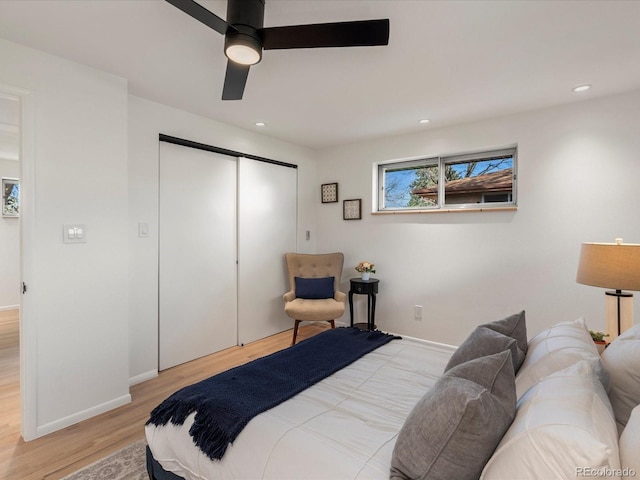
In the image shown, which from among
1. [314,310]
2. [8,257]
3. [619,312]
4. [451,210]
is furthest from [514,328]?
[8,257]

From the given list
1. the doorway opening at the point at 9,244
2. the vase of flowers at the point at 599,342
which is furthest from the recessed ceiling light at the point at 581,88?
the doorway opening at the point at 9,244

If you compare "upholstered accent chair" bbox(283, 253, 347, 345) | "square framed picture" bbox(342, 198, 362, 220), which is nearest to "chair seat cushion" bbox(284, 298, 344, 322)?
"upholstered accent chair" bbox(283, 253, 347, 345)

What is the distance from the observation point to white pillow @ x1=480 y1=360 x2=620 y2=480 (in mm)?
713

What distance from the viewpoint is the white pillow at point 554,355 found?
4.19ft

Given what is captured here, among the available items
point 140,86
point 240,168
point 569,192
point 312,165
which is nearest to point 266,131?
point 240,168

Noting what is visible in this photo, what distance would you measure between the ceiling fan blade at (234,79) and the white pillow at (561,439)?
1.91 metres

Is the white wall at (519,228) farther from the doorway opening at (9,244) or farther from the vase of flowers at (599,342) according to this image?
the doorway opening at (9,244)

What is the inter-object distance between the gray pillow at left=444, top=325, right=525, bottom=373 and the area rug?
5.71ft

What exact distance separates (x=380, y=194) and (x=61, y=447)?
370 centimetres

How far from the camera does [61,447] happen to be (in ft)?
6.59

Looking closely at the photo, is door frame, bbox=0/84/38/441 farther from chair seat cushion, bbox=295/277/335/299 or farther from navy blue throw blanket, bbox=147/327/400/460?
chair seat cushion, bbox=295/277/335/299

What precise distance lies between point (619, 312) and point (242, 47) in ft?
8.13

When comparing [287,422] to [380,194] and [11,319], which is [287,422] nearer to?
[380,194]

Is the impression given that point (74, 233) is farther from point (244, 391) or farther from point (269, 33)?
point (269, 33)
